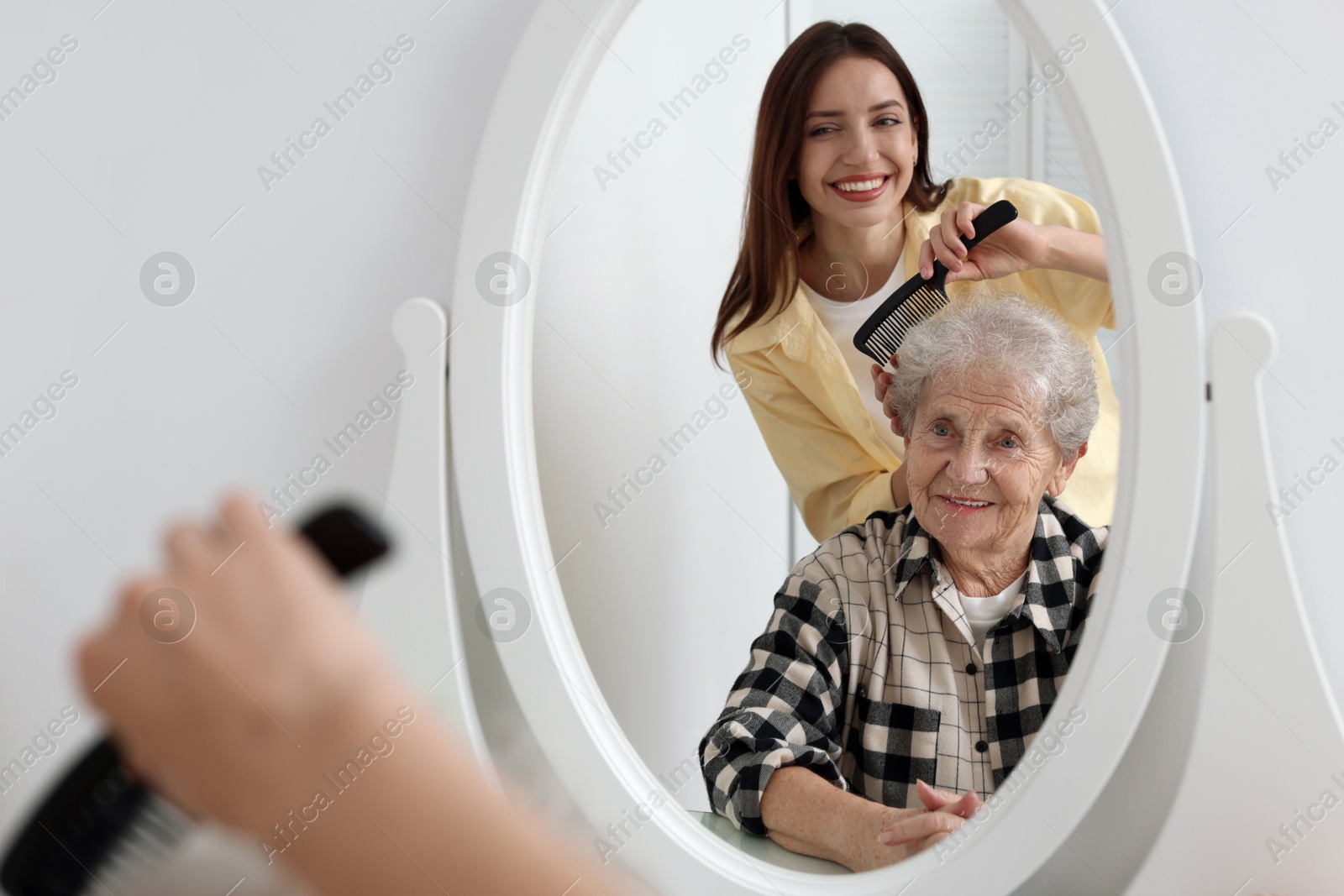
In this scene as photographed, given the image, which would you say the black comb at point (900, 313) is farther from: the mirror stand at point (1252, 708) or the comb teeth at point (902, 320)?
the mirror stand at point (1252, 708)

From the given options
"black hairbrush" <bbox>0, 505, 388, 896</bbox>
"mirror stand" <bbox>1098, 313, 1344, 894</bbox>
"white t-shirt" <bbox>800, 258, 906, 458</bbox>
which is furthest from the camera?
"white t-shirt" <bbox>800, 258, 906, 458</bbox>

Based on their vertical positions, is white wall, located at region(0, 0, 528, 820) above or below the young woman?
below

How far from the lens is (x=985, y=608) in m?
0.64

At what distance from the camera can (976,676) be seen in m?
0.63

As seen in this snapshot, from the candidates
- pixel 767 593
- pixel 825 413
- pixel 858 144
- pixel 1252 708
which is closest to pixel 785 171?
pixel 858 144

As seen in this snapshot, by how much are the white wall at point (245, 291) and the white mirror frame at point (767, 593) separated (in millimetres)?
41

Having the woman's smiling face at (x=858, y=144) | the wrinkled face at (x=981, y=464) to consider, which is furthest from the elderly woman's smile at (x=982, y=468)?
the woman's smiling face at (x=858, y=144)

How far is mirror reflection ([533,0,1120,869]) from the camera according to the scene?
609mm

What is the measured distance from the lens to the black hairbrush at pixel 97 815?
0.35m

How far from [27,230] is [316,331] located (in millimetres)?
229

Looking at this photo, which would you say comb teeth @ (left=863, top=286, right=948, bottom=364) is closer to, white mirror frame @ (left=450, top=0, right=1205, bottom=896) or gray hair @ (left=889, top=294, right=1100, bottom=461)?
gray hair @ (left=889, top=294, right=1100, bottom=461)

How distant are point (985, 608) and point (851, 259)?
0.76 feet

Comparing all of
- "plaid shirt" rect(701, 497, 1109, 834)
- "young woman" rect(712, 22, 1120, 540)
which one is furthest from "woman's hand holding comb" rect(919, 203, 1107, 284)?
"plaid shirt" rect(701, 497, 1109, 834)

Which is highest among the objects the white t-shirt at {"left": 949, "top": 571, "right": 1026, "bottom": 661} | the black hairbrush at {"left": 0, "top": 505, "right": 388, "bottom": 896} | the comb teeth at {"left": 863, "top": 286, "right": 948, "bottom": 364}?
the comb teeth at {"left": 863, "top": 286, "right": 948, "bottom": 364}
